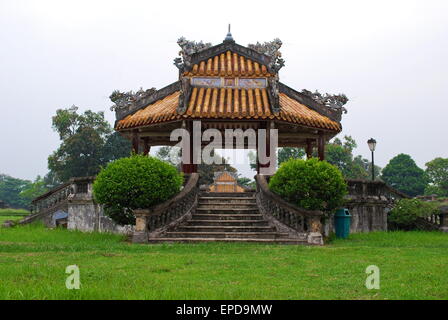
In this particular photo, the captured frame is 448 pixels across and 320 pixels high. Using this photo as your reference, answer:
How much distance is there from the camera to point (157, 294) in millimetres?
6133

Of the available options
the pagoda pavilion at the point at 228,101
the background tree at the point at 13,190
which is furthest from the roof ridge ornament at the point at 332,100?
the background tree at the point at 13,190

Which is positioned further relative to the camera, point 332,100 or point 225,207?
point 332,100

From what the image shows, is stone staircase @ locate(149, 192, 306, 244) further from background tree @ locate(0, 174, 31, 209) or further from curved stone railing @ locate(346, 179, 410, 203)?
background tree @ locate(0, 174, 31, 209)

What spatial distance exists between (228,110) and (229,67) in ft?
9.80

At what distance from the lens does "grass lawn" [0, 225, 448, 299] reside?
639cm

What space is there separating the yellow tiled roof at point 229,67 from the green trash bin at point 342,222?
6.37 metres

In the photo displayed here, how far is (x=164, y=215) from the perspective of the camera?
15.1 meters

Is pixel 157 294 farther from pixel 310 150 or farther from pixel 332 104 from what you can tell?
pixel 310 150

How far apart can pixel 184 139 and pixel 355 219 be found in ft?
25.8

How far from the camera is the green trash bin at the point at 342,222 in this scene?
16859 mm

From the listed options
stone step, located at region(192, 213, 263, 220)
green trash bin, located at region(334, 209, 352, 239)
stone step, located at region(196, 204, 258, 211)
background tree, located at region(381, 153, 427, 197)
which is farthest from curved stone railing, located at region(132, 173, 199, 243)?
background tree, located at region(381, 153, 427, 197)

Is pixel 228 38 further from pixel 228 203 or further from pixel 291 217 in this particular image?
pixel 291 217

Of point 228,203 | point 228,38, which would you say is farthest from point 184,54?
point 228,203
